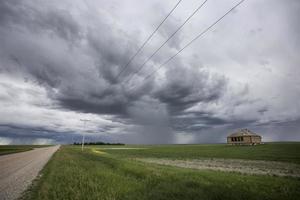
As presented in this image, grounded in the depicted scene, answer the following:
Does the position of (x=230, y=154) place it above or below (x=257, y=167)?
above

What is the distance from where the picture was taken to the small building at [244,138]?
454 feet

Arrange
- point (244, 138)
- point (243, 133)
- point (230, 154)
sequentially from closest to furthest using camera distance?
point (230, 154) < point (244, 138) < point (243, 133)

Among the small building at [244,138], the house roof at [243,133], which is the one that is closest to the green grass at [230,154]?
the small building at [244,138]

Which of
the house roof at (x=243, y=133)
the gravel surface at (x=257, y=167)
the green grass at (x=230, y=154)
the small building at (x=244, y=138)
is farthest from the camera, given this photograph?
the house roof at (x=243, y=133)

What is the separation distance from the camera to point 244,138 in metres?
140

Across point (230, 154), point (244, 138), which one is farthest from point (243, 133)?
point (230, 154)

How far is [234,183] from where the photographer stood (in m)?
14.5

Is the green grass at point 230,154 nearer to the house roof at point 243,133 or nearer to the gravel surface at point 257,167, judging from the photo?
the gravel surface at point 257,167

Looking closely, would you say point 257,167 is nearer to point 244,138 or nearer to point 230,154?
point 230,154

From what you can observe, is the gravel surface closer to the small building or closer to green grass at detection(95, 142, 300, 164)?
green grass at detection(95, 142, 300, 164)

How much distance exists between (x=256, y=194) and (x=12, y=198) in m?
12.6

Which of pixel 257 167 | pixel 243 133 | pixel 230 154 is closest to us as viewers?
pixel 257 167

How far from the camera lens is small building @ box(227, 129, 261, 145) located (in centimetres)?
13850

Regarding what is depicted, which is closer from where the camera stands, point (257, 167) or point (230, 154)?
point (257, 167)
